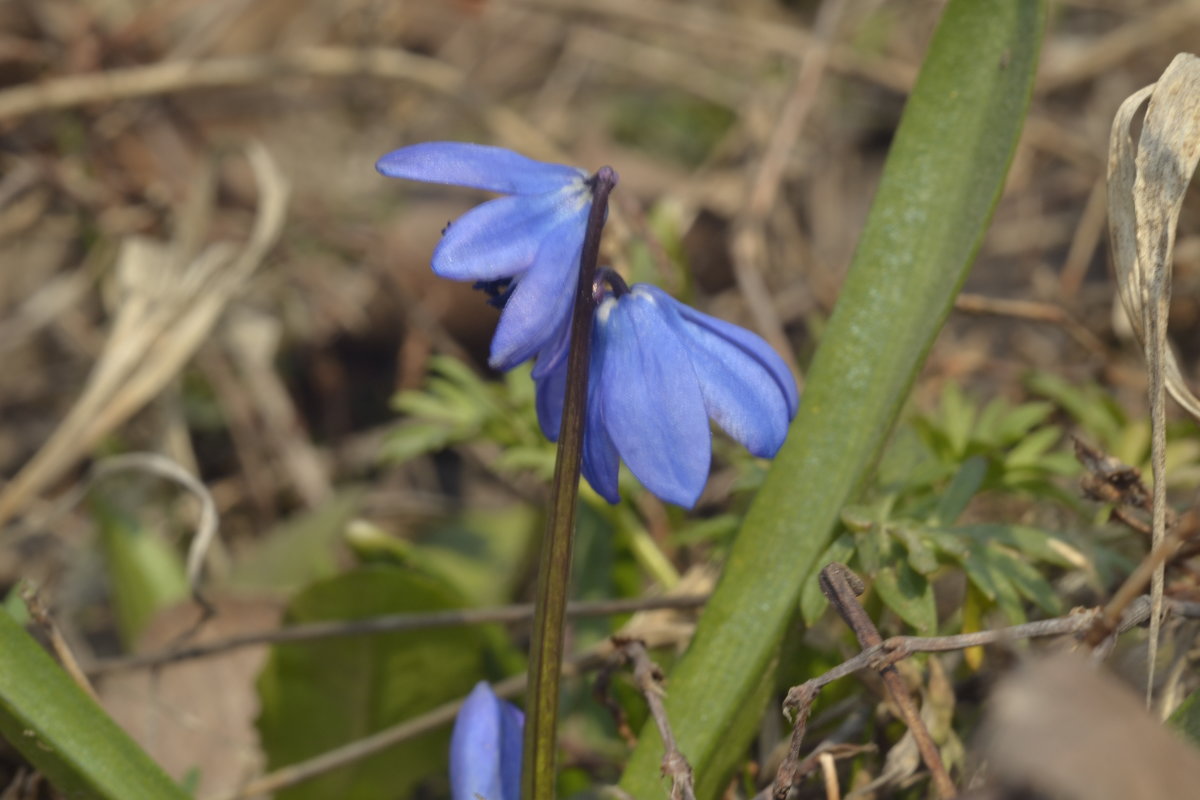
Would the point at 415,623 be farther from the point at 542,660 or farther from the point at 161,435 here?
the point at 161,435

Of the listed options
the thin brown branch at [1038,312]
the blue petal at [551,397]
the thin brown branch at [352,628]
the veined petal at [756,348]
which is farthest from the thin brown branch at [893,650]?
the thin brown branch at [1038,312]

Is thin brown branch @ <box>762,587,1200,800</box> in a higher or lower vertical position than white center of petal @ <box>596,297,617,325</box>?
lower

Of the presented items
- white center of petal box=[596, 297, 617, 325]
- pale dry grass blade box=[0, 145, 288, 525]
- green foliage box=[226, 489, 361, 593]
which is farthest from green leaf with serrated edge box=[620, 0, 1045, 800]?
pale dry grass blade box=[0, 145, 288, 525]

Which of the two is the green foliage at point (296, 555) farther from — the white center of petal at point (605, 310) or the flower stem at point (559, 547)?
the white center of petal at point (605, 310)

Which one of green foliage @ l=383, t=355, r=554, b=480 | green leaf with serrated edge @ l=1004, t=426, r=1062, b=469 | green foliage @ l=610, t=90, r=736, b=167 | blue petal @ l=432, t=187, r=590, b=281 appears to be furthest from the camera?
green foliage @ l=610, t=90, r=736, b=167

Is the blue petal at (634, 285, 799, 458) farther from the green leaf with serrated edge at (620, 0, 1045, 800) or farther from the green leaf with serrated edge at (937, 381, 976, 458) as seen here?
the green leaf with serrated edge at (937, 381, 976, 458)

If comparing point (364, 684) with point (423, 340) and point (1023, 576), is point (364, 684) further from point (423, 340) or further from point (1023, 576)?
point (423, 340)

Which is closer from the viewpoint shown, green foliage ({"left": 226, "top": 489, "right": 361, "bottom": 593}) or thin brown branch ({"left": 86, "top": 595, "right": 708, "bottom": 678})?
thin brown branch ({"left": 86, "top": 595, "right": 708, "bottom": 678})

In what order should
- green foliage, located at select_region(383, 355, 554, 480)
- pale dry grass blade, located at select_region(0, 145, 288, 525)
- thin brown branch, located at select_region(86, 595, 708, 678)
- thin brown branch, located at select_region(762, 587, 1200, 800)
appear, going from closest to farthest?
thin brown branch, located at select_region(762, 587, 1200, 800) → thin brown branch, located at select_region(86, 595, 708, 678) → green foliage, located at select_region(383, 355, 554, 480) → pale dry grass blade, located at select_region(0, 145, 288, 525)
